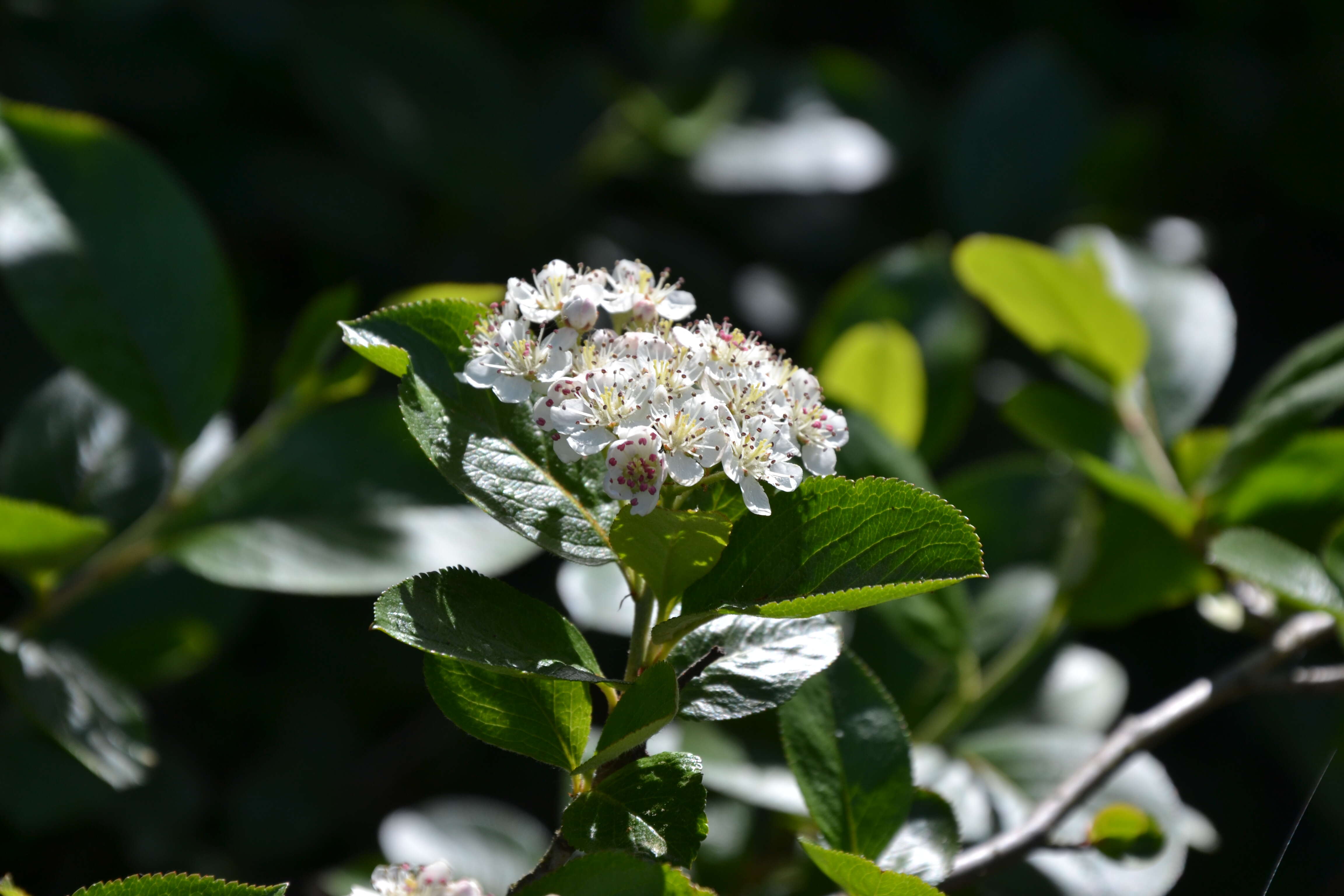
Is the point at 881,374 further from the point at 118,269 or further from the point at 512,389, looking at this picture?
the point at 118,269

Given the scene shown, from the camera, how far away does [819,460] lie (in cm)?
87

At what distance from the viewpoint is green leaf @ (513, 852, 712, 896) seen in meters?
A: 0.69

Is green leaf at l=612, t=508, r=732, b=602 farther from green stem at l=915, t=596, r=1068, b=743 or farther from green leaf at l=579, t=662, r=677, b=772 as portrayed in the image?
green stem at l=915, t=596, r=1068, b=743

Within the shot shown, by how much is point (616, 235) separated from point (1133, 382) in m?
0.92

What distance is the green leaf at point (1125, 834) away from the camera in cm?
96

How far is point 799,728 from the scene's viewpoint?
909 mm

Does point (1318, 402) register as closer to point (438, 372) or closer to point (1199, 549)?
point (1199, 549)

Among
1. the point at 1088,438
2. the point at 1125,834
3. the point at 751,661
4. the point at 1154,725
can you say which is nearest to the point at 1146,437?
the point at 1088,438

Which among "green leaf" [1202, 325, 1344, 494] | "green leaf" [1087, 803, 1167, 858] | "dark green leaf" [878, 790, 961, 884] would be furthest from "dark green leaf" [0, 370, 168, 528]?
"green leaf" [1202, 325, 1344, 494]

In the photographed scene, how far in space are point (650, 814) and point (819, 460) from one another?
29 cm

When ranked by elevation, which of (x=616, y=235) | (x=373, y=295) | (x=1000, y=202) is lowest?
(x=373, y=295)

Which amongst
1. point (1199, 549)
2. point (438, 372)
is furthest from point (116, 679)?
point (1199, 549)

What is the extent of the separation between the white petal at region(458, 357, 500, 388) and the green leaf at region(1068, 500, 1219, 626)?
0.80 metres

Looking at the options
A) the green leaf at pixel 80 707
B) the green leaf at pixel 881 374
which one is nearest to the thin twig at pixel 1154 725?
the green leaf at pixel 881 374
